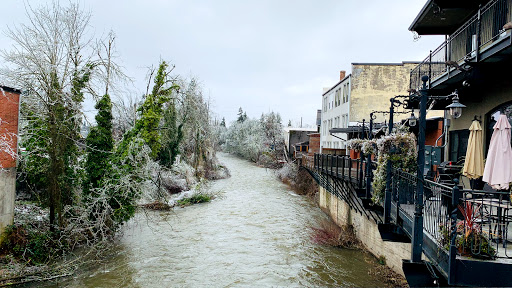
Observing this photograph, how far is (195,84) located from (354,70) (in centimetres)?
1646

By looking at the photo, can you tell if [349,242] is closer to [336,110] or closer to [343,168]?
[343,168]

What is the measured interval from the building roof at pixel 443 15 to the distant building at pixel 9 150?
14.6 m

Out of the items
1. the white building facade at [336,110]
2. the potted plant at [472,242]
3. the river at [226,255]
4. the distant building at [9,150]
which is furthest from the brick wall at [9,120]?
the white building facade at [336,110]

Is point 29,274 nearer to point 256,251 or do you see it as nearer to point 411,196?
point 256,251

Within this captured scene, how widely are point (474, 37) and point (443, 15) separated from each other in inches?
67.2

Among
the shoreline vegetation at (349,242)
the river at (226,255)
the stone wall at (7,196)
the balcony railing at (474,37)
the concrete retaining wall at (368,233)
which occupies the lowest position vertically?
the river at (226,255)

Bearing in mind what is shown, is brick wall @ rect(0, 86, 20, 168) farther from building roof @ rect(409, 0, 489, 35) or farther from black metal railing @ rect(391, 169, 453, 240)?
building roof @ rect(409, 0, 489, 35)

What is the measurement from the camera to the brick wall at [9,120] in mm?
11453

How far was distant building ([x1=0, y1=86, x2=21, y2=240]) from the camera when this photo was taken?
1149 cm

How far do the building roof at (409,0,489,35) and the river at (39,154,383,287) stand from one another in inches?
374

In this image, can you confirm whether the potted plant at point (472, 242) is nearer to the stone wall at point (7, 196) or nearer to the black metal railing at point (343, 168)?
the black metal railing at point (343, 168)

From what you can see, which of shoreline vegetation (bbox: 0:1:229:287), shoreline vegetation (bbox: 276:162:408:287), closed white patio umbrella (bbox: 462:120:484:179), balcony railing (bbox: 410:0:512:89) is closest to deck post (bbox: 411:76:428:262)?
balcony railing (bbox: 410:0:512:89)

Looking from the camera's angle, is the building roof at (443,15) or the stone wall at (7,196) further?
the stone wall at (7,196)

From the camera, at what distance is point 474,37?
10734 mm
